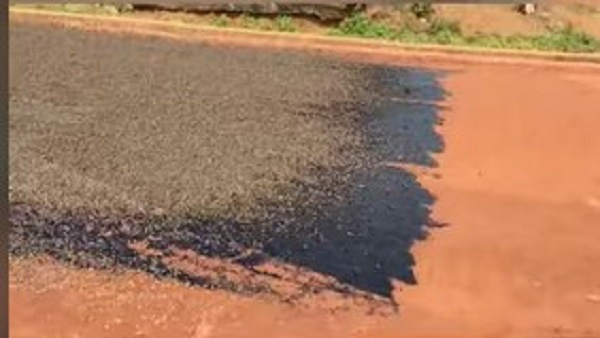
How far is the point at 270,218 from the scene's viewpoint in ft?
18.6

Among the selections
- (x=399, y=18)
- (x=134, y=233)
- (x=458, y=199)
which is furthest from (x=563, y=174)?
(x=399, y=18)

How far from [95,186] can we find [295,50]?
17.7ft

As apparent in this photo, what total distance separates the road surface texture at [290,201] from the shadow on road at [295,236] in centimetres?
2

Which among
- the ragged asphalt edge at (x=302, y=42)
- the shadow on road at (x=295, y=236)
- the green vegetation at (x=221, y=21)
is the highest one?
the green vegetation at (x=221, y=21)

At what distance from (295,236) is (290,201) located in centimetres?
55

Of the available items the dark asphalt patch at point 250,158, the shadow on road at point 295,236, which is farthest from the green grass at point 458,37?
the shadow on road at point 295,236

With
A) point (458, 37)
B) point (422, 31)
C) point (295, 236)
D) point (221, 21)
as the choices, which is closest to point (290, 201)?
point (295, 236)

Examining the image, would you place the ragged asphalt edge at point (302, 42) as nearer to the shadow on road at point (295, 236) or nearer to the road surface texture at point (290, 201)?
the road surface texture at point (290, 201)

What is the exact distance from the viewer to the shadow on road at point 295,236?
4.85 m

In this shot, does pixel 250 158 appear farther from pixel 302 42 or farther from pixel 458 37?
pixel 458 37

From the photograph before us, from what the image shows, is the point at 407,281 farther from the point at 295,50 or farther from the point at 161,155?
the point at 295,50

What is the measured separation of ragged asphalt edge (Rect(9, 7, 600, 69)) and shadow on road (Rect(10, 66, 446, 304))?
4825mm

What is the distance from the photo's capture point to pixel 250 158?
22.3 ft

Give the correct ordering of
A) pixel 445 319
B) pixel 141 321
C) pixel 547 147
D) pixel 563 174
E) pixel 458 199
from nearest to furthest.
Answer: pixel 141 321 < pixel 445 319 < pixel 458 199 < pixel 563 174 < pixel 547 147
